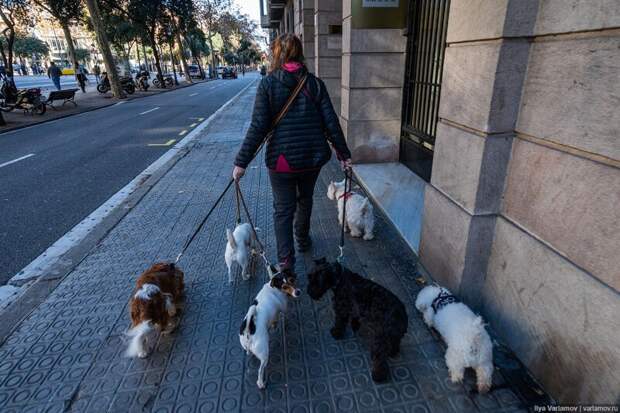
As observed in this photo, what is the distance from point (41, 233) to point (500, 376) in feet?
19.2

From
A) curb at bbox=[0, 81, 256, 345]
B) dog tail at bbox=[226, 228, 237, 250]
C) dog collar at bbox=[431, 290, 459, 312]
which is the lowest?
curb at bbox=[0, 81, 256, 345]

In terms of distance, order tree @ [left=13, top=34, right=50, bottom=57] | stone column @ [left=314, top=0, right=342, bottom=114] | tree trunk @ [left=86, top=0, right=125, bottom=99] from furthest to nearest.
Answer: tree @ [left=13, top=34, right=50, bottom=57] → tree trunk @ [left=86, top=0, right=125, bottom=99] → stone column @ [left=314, top=0, right=342, bottom=114]

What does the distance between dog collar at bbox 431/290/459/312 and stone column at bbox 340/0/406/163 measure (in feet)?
15.7

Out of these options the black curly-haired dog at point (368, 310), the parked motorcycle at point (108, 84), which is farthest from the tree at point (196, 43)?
the black curly-haired dog at point (368, 310)

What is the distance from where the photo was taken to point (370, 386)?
2.51 m

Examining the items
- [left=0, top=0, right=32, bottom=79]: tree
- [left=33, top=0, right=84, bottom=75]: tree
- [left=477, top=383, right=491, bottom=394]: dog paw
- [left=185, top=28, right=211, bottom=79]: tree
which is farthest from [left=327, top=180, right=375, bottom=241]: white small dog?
[left=185, top=28, right=211, bottom=79]: tree

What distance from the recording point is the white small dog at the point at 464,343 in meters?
2.35

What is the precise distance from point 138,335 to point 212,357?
58cm

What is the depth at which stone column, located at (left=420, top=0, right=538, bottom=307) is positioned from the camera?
7.80 ft

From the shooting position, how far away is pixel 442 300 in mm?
2822

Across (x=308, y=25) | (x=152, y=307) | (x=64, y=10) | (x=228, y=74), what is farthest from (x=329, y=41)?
(x=228, y=74)

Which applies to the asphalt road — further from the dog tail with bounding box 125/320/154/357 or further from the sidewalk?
the dog tail with bounding box 125/320/154/357

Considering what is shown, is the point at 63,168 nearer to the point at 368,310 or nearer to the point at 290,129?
the point at 290,129

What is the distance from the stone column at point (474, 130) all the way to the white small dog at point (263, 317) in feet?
4.70
